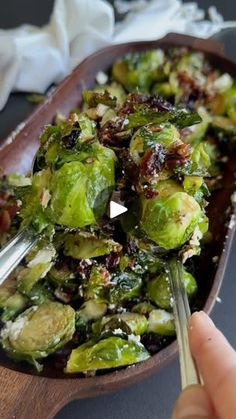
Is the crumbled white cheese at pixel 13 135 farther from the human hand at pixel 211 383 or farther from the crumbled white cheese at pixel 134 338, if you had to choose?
the human hand at pixel 211 383

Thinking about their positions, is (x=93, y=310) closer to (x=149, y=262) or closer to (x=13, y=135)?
(x=149, y=262)

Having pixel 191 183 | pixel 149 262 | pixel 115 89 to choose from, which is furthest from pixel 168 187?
pixel 115 89

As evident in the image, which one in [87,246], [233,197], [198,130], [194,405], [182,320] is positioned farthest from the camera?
[198,130]

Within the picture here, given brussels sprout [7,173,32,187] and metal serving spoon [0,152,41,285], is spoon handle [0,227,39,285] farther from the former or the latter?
brussels sprout [7,173,32,187]

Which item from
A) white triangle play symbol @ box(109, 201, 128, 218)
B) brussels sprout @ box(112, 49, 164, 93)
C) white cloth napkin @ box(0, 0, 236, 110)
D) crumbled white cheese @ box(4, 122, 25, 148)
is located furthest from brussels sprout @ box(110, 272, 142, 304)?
white cloth napkin @ box(0, 0, 236, 110)

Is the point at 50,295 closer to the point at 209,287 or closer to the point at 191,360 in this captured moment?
the point at 209,287
